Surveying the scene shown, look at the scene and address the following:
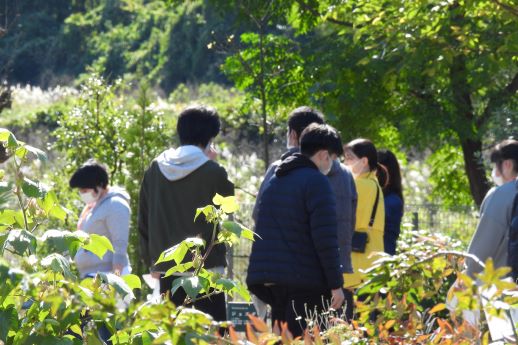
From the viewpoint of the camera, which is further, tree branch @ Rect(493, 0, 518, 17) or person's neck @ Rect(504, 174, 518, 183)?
tree branch @ Rect(493, 0, 518, 17)

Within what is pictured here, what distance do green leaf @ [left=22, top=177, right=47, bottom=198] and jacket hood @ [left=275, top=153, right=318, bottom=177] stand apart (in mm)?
2471

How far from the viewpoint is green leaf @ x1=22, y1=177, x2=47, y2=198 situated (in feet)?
11.3

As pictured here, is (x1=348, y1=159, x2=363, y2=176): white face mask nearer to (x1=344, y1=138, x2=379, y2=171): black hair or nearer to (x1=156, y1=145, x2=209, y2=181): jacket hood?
(x1=344, y1=138, x2=379, y2=171): black hair

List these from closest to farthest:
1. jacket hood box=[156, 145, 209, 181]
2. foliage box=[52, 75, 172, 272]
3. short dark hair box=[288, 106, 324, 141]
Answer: jacket hood box=[156, 145, 209, 181] → short dark hair box=[288, 106, 324, 141] → foliage box=[52, 75, 172, 272]

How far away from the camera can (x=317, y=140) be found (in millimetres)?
5949

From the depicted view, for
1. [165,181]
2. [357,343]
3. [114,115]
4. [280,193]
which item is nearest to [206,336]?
[357,343]

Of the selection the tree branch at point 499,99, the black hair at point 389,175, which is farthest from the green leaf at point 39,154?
the tree branch at point 499,99

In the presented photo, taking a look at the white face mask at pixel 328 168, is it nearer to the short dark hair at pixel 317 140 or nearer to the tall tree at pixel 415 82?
the short dark hair at pixel 317 140

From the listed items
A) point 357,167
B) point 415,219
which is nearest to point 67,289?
point 357,167

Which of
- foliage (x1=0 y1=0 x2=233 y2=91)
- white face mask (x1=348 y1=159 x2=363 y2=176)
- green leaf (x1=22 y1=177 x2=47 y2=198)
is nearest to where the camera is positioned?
green leaf (x1=22 y1=177 x2=47 y2=198)

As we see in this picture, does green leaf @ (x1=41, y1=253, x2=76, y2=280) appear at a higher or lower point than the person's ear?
lower

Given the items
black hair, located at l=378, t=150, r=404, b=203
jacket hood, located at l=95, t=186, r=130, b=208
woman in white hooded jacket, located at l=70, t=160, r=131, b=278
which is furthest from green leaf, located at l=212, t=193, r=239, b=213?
black hair, located at l=378, t=150, r=404, b=203

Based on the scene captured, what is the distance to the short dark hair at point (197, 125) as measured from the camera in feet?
20.8

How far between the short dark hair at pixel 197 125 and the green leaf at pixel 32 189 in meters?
2.85
